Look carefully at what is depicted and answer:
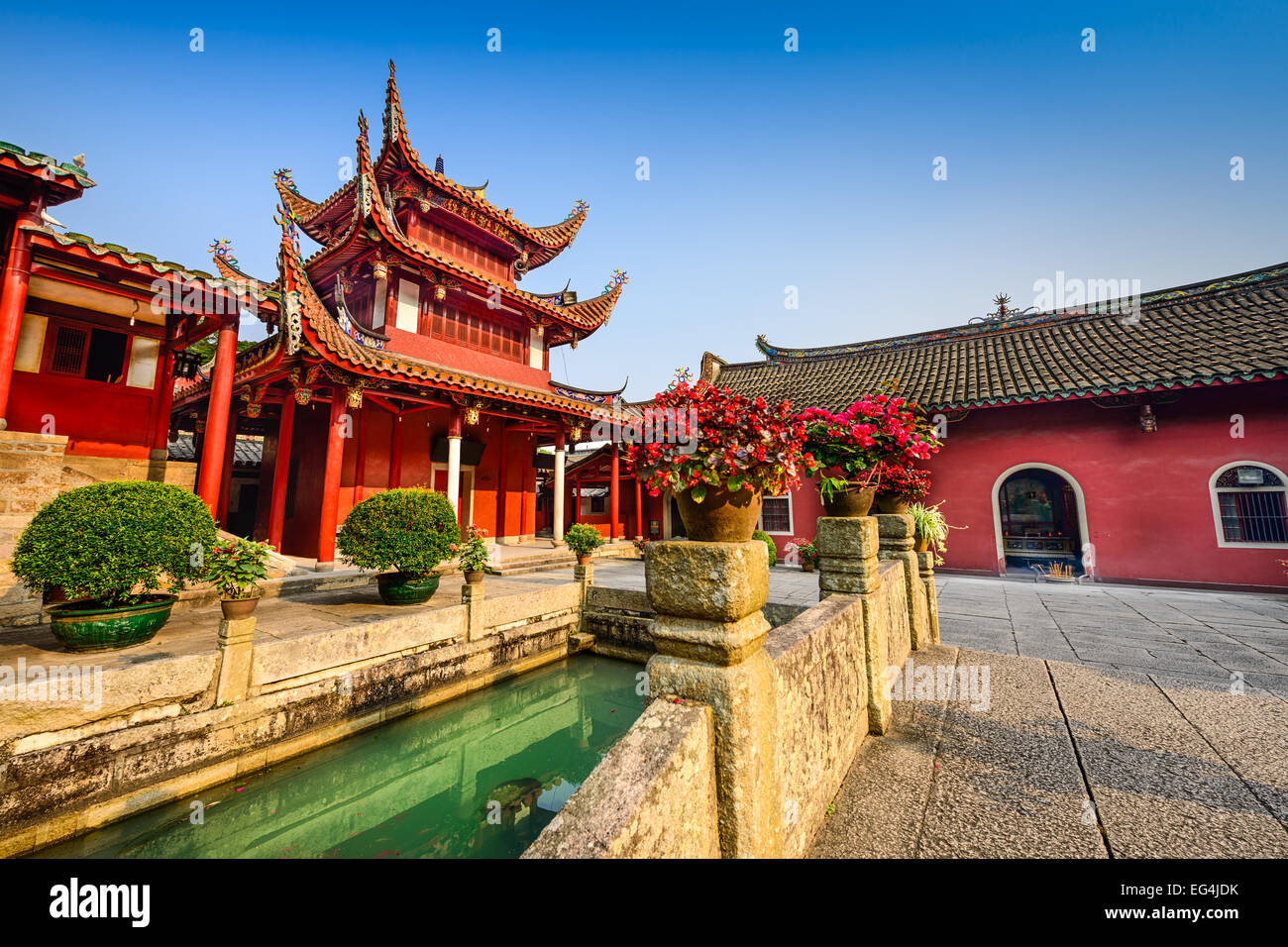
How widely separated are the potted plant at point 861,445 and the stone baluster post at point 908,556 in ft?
3.24

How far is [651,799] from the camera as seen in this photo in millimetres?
1244

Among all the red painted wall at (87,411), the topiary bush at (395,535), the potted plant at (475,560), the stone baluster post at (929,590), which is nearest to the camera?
the stone baluster post at (929,590)

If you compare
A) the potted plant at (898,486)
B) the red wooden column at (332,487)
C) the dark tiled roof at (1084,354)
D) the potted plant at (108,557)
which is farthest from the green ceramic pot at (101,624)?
the dark tiled roof at (1084,354)

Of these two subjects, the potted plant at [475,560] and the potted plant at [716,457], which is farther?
the potted plant at [475,560]

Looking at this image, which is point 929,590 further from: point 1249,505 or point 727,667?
point 1249,505

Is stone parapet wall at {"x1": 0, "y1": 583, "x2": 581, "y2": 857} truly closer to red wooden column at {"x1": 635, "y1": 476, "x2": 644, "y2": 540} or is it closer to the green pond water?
the green pond water

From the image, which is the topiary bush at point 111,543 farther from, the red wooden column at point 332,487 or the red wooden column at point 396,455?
the red wooden column at point 396,455

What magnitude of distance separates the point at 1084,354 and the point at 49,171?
59.2ft

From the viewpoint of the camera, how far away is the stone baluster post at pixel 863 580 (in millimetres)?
3164

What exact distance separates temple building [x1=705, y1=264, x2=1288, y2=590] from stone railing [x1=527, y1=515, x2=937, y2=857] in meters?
10.1

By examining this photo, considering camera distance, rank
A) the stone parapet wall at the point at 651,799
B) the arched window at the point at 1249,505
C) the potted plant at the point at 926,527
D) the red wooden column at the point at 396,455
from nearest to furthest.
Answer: the stone parapet wall at the point at 651,799
the potted plant at the point at 926,527
the arched window at the point at 1249,505
the red wooden column at the point at 396,455

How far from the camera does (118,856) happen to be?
10.6 ft

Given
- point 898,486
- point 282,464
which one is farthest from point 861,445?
point 282,464
